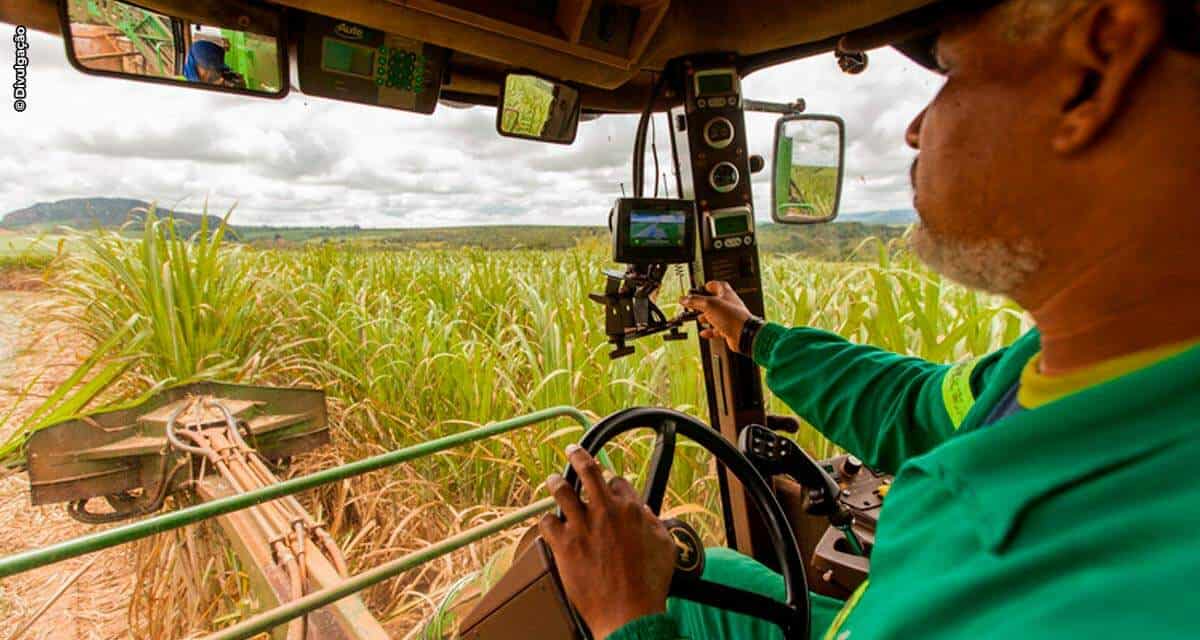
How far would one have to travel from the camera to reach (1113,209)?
1.59ft

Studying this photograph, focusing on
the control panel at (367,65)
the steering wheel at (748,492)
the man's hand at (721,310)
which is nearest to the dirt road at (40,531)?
the control panel at (367,65)

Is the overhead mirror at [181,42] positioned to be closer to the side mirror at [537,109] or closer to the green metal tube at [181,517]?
the side mirror at [537,109]

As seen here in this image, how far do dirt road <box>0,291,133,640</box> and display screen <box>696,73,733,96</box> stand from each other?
242cm

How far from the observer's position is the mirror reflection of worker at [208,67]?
1.20 metres

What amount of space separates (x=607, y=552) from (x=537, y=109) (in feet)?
4.45

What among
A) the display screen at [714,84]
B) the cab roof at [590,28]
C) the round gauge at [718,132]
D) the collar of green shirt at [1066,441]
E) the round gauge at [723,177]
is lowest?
the collar of green shirt at [1066,441]

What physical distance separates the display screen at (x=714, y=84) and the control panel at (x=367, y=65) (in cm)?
73

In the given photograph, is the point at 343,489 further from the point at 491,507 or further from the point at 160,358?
the point at 160,358

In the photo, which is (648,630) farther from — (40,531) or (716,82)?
(40,531)

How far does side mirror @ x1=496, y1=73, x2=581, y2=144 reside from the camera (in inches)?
64.9

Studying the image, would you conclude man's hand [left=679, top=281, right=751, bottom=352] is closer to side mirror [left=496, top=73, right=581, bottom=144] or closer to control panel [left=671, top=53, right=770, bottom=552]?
control panel [left=671, top=53, right=770, bottom=552]

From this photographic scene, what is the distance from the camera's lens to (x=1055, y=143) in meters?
0.51

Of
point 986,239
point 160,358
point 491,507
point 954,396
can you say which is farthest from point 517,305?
point 986,239

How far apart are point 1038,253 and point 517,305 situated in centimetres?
288
